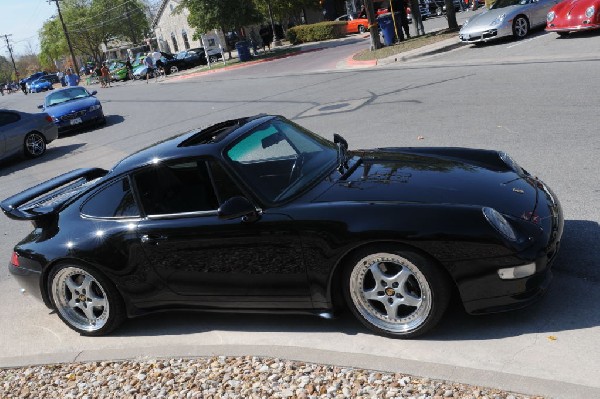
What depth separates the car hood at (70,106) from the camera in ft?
64.6

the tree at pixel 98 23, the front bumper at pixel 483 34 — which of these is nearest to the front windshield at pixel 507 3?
the front bumper at pixel 483 34

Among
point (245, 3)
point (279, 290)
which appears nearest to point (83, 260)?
point (279, 290)

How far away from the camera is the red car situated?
51.2 ft

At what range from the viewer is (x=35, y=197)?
5438mm

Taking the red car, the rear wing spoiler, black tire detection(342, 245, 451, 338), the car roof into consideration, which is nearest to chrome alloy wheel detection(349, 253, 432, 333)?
black tire detection(342, 245, 451, 338)

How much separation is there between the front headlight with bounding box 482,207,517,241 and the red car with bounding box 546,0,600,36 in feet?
45.9

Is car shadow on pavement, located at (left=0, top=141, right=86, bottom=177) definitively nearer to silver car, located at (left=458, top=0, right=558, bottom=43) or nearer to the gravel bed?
the gravel bed

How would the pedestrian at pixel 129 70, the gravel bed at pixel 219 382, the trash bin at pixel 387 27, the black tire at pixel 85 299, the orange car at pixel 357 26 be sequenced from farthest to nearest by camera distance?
1. the pedestrian at pixel 129 70
2. the orange car at pixel 357 26
3. the trash bin at pixel 387 27
4. the black tire at pixel 85 299
5. the gravel bed at pixel 219 382

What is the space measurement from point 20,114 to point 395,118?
10.2 meters

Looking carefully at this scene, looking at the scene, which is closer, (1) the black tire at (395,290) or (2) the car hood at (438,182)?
(1) the black tire at (395,290)

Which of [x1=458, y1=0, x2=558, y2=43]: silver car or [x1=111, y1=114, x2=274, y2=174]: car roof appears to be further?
[x1=458, y1=0, x2=558, y2=43]: silver car

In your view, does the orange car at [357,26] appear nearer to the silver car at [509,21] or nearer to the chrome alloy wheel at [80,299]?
the silver car at [509,21]

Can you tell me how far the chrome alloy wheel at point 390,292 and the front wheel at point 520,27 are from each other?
16.6 meters

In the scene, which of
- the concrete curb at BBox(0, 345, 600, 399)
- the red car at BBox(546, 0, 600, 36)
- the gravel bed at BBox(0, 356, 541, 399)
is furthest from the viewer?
the red car at BBox(546, 0, 600, 36)
